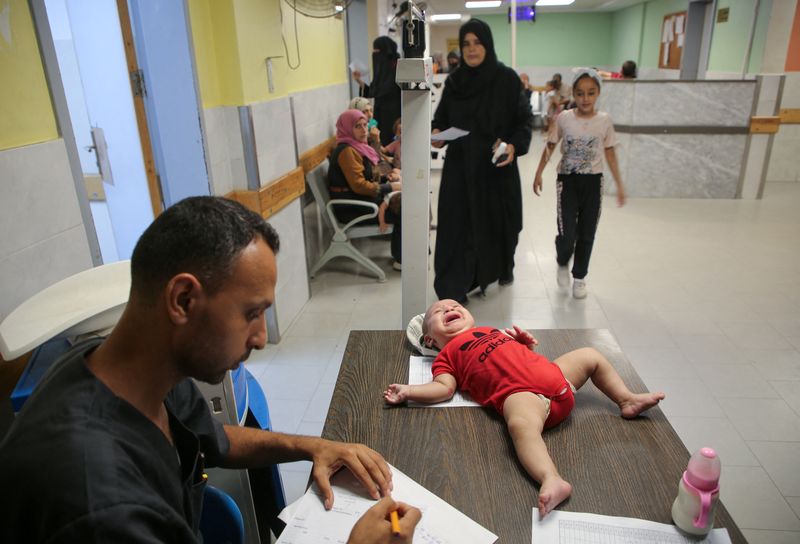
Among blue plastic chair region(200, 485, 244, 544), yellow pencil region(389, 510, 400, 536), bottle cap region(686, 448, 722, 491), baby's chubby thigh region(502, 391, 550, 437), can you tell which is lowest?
blue plastic chair region(200, 485, 244, 544)

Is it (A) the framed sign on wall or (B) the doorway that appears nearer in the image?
(B) the doorway

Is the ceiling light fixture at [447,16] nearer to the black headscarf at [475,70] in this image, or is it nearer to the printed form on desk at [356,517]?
the black headscarf at [475,70]

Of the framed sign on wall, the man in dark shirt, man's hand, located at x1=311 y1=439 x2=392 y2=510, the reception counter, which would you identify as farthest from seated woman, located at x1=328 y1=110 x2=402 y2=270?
the framed sign on wall

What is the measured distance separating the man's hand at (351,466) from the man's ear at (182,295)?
0.53 m

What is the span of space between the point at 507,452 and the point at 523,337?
1.51ft

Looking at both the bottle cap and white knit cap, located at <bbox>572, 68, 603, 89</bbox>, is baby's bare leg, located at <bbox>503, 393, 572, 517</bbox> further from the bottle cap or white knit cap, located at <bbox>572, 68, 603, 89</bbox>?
white knit cap, located at <bbox>572, 68, 603, 89</bbox>

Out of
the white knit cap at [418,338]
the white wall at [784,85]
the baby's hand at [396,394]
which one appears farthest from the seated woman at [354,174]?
the white wall at [784,85]

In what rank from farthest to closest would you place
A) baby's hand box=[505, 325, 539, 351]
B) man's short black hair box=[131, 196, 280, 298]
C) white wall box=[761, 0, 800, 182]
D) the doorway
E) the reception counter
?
white wall box=[761, 0, 800, 182] → the reception counter → the doorway → baby's hand box=[505, 325, 539, 351] → man's short black hair box=[131, 196, 280, 298]

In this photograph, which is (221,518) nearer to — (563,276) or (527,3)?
(563,276)

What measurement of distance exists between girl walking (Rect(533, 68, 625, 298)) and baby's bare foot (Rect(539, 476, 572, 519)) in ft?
Answer: 8.93

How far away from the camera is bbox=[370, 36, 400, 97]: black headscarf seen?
16.4ft

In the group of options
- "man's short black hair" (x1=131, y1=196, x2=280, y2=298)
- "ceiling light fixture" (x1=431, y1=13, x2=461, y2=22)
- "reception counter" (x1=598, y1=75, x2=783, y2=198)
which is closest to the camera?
"man's short black hair" (x1=131, y1=196, x2=280, y2=298)

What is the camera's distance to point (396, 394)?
1.48 meters

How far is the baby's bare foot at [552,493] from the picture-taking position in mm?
1098
